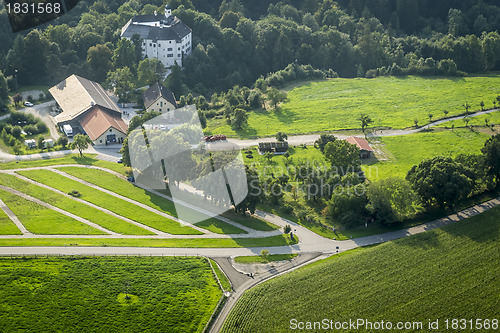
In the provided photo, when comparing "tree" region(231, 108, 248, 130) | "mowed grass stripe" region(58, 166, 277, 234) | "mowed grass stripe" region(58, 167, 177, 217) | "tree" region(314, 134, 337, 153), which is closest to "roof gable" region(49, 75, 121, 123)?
"mowed grass stripe" region(58, 167, 177, 217)

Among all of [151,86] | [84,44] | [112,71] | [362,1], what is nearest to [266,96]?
[151,86]

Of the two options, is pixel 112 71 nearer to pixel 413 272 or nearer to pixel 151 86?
pixel 151 86

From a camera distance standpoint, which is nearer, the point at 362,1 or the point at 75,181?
the point at 75,181

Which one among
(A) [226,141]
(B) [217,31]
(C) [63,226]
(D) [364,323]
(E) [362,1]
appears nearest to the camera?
(D) [364,323]

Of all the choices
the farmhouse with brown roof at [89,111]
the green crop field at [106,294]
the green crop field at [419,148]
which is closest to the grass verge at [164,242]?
the green crop field at [106,294]

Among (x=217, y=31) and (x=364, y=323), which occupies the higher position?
(x=217, y=31)

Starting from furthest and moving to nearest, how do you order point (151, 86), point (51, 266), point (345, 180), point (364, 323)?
point (151, 86) < point (345, 180) < point (51, 266) < point (364, 323)

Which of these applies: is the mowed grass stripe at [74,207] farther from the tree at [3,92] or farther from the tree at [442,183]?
the tree at [442,183]
